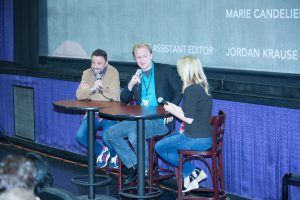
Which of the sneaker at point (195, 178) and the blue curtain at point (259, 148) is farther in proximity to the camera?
the sneaker at point (195, 178)

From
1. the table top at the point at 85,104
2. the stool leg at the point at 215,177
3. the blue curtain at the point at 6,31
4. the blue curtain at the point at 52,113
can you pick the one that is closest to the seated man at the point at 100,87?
the table top at the point at 85,104

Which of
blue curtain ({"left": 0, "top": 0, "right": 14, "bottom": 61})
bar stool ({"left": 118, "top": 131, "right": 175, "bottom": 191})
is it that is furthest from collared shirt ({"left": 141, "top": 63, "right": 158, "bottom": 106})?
blue curtain ({"left": 0, "top": 0, "right": 14, "bottom": 61})

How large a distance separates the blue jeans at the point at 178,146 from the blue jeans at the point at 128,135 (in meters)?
0.27

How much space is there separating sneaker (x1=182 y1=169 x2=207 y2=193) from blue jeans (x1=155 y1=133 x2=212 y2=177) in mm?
46

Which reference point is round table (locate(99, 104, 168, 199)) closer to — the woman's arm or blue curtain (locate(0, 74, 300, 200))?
the woman's arm

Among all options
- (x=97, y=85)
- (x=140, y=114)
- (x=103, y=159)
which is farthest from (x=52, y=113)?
(x=140, y=114)

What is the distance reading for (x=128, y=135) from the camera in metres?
5.50

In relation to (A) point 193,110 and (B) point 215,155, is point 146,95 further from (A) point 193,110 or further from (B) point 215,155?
(B) point 215,155

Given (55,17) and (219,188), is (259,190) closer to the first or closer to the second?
(219,188)

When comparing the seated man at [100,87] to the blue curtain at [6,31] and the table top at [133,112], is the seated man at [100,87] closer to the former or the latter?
the table top at [133,112]

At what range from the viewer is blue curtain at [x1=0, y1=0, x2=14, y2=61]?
8.06 metres

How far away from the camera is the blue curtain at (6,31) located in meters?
8.06

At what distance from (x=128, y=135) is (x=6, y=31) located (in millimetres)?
3326

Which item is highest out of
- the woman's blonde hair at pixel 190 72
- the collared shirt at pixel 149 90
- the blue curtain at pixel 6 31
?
the blue curtain at pixel 6 31
